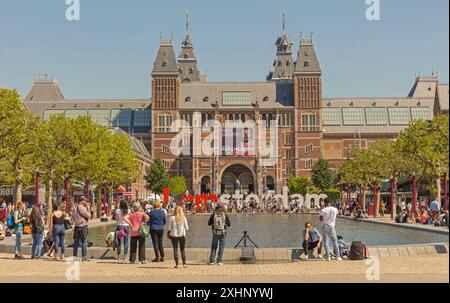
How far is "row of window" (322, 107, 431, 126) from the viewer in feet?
427

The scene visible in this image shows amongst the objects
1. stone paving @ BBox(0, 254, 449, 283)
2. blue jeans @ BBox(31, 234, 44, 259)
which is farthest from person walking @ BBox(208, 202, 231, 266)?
blue jeans @ BBox(31, 234, 44, 259)

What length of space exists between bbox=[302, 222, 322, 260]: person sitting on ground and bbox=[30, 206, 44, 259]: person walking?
27.3 ft

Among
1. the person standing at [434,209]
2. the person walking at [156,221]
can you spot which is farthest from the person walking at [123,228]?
the person standing at [434,209]

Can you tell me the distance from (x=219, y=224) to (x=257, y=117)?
10415 cm

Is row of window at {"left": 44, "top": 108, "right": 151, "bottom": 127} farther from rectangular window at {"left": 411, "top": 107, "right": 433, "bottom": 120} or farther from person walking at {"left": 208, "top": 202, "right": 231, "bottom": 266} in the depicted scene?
person walking at {"left": 208, "top": 202, "right": 231, "bottom": 266}

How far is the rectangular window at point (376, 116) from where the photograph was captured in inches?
5128

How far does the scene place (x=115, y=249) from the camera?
67.0 ft

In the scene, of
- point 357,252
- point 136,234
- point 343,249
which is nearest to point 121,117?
point 136,234

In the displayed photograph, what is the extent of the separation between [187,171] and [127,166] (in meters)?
66.1

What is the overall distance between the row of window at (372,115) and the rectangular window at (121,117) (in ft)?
130

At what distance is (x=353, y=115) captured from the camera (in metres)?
131
